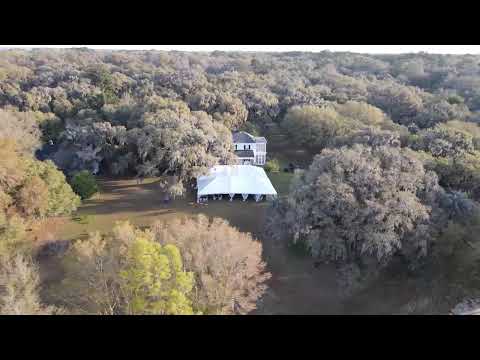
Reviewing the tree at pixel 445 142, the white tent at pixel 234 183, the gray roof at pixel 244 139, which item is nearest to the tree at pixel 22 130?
the white tent at pixel 234 183

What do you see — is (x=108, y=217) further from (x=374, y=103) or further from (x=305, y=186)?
(x=374, y=103)

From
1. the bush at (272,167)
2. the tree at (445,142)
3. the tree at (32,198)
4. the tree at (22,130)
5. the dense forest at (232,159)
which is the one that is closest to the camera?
the dense forest at (232,159)

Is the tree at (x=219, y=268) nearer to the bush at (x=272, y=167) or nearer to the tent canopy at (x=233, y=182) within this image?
the tent canopy at (x=233, y=182)

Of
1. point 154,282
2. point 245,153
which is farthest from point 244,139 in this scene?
point 154,282

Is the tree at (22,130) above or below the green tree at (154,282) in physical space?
above

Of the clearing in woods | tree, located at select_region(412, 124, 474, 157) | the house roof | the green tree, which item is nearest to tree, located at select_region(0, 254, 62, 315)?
the green tree

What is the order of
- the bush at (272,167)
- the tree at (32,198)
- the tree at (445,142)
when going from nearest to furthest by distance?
1. the tree at (32,198)
2. the tree at (445,142)
3. the bush at (272,167)

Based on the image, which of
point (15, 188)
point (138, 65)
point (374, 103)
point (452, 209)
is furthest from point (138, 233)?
point (138, 65)
